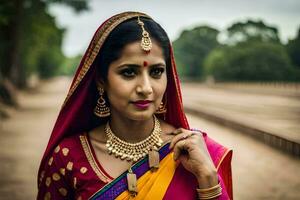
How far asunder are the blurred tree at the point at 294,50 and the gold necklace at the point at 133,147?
1866 inches

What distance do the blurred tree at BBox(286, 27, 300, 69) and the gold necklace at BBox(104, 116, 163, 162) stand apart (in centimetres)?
4740

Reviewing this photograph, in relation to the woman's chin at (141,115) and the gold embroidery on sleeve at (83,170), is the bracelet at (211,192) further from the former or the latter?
the gold embroidery on sleeve at (83,170)

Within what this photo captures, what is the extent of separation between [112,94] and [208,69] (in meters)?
59.7

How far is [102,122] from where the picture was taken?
97.6 inches

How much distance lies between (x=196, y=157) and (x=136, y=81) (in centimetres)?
41

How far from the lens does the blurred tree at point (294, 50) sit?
48.0m

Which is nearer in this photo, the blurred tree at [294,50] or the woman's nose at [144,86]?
the woman's nose at [144,86]

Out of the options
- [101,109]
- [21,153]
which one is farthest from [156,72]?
[21,153]

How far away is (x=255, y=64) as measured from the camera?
50594 millimetres

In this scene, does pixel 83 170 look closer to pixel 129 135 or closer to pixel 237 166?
pixel 129 135

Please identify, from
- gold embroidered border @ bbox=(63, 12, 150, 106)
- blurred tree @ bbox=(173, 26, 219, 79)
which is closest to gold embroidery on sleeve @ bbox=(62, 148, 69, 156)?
gold embroidered border @ bbox=(63, 12, 150, 106)

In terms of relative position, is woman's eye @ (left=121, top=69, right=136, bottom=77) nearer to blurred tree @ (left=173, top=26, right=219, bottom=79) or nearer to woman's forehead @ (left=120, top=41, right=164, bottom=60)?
woman's forehead @ (left=120, top=41, right=164, bottom=60)

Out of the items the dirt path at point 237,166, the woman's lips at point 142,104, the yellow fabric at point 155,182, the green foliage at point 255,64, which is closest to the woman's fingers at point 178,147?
the yellow fabric at point 155,182

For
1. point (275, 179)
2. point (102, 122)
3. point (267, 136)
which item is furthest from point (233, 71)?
point (102, 122)
